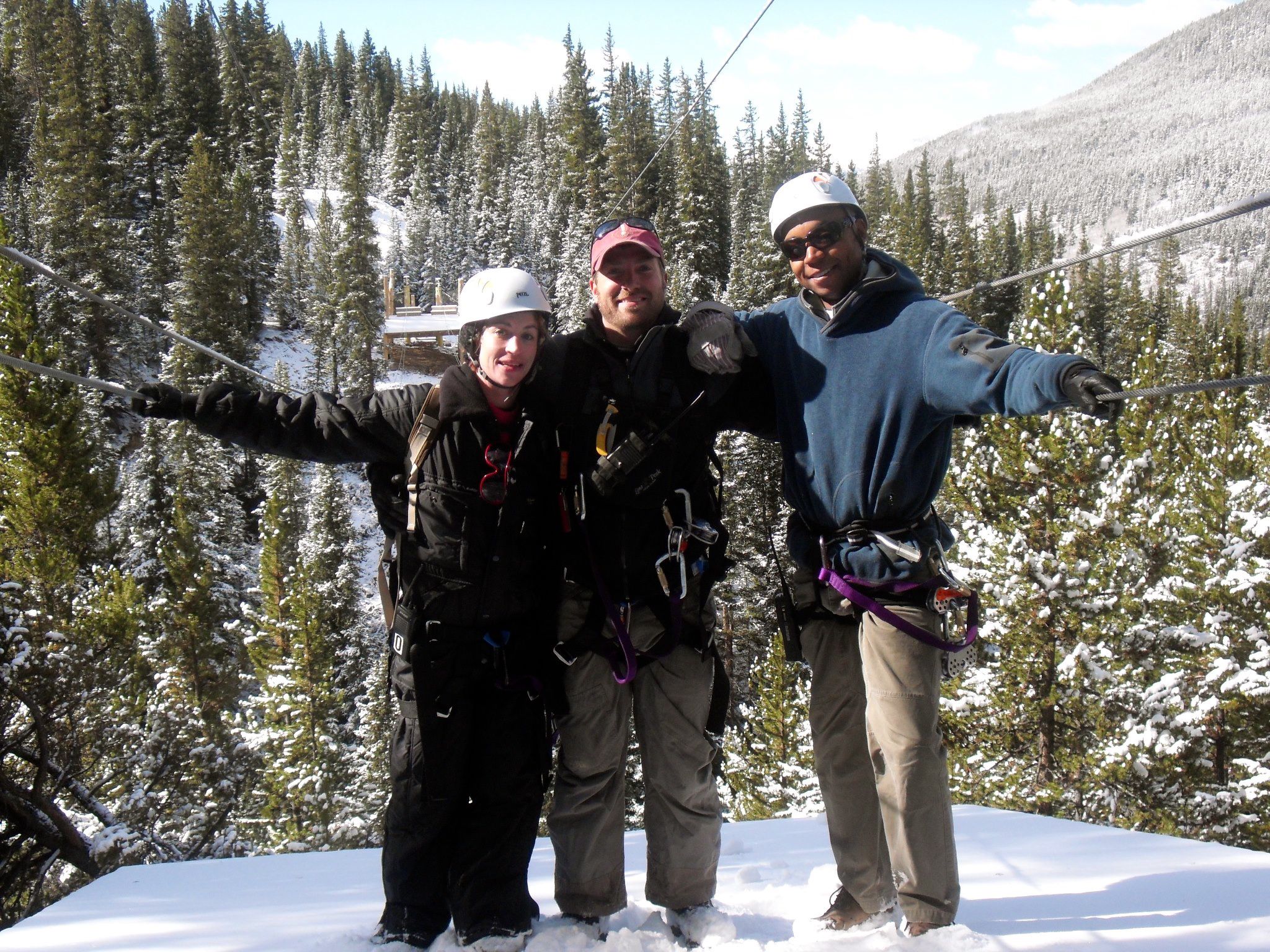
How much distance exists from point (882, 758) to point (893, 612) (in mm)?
563

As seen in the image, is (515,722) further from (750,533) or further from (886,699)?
(750,533)

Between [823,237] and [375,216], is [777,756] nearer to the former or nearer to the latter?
[823,237]

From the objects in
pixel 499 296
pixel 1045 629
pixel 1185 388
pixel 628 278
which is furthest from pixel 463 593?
pixel 1045 629

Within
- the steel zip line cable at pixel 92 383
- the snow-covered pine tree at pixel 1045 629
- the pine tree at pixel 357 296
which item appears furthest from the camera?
the pine tree at pixel 357 296

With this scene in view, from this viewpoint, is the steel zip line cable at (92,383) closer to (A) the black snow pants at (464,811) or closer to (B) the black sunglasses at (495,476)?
(B) the black sunglasses at (495,476)

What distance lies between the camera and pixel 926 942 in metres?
3.03

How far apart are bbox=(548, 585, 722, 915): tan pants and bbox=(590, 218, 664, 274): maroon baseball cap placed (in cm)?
139

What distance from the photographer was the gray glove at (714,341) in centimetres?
337

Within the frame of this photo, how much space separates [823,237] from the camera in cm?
337

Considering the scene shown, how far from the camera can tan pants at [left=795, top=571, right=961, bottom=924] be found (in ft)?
10.2

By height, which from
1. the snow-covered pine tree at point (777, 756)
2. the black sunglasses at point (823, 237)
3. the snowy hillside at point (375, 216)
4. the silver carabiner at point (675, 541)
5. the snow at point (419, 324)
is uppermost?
the snowy hillside at point (375, 216)

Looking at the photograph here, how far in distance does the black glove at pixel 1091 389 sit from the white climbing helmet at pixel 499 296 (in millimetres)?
1917

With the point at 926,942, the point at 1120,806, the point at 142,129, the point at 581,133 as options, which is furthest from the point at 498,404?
the point at 142,129

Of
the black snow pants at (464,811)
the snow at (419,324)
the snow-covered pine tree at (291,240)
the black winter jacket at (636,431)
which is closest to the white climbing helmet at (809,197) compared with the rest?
the black winter jacket at (636,431)
